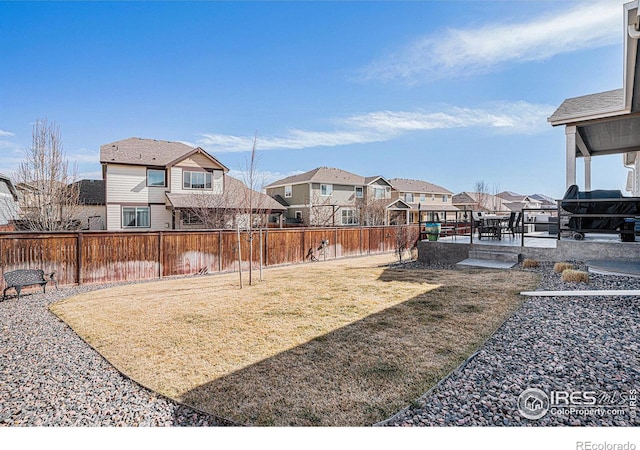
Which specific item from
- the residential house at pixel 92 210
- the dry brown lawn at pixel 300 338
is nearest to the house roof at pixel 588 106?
the dry brown lawn at pixel 300 338

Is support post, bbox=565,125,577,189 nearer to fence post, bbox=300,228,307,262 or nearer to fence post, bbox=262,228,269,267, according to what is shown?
fence post, bbox=300,228,307,262

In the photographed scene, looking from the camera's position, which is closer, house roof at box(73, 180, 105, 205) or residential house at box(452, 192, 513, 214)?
house roof at box(73, 180, 105, 205)

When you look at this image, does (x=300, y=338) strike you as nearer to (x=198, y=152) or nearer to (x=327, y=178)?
(x=198, y=152)

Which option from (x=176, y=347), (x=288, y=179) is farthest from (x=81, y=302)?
(x=288, y=179)

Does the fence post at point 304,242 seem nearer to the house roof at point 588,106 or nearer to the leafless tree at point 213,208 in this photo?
the leafless tree at point 213,208

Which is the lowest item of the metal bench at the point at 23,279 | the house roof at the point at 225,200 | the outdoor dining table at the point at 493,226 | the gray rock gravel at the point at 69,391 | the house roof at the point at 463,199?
the gray rock gravel at the point at 69,391

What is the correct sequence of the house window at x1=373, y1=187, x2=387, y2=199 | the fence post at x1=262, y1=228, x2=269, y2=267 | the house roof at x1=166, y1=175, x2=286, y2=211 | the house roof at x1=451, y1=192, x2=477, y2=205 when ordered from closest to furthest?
the fence post at x1=262, y1=228, x2=269, y2=267 → the house roof at x1=166, y1=175, x2=286, y2=211 → the house window at x1=373, y1=187, x2=387, y2=199 → the house roof at x1=451, y1=192, x2=477, y2=205

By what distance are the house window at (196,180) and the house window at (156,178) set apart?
115 centimetres

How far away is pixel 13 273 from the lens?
749cm

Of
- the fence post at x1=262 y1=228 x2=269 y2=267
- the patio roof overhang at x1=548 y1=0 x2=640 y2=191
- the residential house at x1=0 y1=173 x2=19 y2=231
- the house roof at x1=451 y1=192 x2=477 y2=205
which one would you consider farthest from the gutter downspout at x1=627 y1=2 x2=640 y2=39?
the house roof at x1=451 y1=192 x2=477 y2=205

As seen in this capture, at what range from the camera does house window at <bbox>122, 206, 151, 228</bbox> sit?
1911cm

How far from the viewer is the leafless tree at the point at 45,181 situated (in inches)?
533

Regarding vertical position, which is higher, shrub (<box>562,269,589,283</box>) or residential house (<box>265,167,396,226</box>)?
residential house (<box>265,167,396,226</box>)

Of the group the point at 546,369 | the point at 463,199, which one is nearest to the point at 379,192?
the point at 463,199
